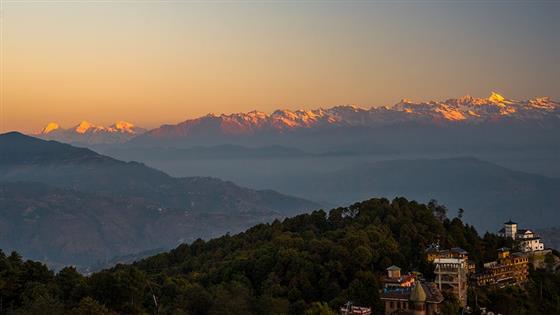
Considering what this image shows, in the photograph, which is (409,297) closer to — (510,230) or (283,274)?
(283,274)

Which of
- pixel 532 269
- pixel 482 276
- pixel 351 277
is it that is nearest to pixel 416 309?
pixel 351 277

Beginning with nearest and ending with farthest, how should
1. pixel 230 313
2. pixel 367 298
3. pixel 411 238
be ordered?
1. pixel 230 313
2. pixel 367 298
3. pixel 411 238

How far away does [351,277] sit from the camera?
66.5m

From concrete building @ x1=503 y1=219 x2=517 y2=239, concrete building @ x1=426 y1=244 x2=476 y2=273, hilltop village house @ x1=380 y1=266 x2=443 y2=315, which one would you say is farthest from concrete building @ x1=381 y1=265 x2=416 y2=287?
concrete building @ x1=503 y1=219 x2=517 y2=239

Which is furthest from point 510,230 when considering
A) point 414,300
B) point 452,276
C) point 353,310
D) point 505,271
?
point 414,300

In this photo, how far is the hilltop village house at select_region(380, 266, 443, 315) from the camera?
54125mm

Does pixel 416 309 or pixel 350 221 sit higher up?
pixel 350 221

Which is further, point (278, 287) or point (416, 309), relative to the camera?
point (278, 287)

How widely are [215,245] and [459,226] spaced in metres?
30.0

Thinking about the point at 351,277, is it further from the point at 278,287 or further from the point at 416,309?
the point at 416,309

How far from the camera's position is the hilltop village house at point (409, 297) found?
5412 cm

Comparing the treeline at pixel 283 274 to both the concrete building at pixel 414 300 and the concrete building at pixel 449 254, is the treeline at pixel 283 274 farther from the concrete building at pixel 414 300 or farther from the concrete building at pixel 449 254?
the concrete building at pixel 414 300

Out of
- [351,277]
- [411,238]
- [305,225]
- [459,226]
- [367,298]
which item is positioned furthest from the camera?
[305,225]

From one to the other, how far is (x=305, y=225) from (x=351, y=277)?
2495cm
